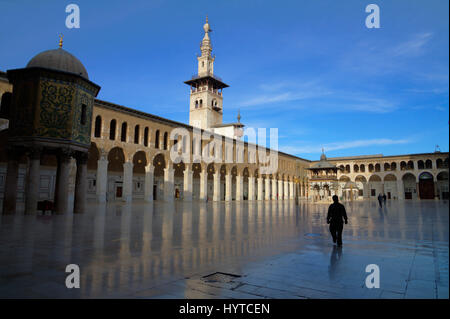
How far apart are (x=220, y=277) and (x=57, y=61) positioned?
14.6 meters

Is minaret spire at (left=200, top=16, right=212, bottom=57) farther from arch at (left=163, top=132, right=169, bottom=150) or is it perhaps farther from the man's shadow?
the man's shadow

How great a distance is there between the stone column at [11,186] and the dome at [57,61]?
4.46 meters

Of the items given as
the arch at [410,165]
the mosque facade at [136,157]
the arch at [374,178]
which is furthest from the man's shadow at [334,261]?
the arch at [374,178]

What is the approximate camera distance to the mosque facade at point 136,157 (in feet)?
44.0

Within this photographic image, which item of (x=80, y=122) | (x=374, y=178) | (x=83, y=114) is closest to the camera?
(x=80, y=122)

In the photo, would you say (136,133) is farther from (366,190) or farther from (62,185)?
(366,190)

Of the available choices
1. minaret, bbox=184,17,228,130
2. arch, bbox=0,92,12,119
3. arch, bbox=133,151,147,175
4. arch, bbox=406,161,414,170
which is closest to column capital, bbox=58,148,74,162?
arch, bbox=0,92,12,119

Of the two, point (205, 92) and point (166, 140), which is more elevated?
point (205, 92)

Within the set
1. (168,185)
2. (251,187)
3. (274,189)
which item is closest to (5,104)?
(168,185)

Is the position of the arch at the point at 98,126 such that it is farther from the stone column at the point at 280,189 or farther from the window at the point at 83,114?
the stone column at the point at 280,189

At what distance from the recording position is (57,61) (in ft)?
46.7

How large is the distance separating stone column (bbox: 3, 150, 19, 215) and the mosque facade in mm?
39
